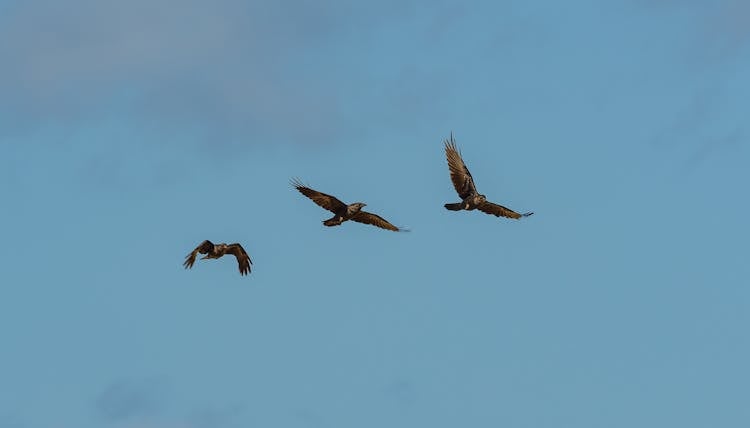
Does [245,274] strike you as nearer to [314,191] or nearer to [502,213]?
[314,191]

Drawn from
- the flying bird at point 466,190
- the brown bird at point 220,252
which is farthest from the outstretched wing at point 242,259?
the flying bird at point 466,190

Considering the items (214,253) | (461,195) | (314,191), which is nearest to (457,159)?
(461,195)

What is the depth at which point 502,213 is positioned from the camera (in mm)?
87562

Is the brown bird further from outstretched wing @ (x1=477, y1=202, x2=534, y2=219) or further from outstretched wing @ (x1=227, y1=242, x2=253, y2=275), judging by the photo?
outstretched wing @ (x1=477, y1=202, x2=534, y2=219)

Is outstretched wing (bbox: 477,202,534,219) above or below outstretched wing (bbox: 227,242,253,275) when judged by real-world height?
above

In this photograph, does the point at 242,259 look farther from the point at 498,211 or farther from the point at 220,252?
the point at 498,211

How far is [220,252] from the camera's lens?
3231 inches

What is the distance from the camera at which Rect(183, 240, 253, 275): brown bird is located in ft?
259

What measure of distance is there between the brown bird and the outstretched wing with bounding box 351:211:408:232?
18.8ft

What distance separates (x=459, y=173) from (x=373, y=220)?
16.2 ft

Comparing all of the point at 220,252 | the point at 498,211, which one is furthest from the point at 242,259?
the point at 498,211

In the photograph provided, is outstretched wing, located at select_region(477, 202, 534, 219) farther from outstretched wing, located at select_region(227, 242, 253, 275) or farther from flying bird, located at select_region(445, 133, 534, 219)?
outstretched wing, located at select_region(227, 242, 253, 275)

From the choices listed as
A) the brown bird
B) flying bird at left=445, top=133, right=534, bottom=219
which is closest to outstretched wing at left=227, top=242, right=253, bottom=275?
the brown bird

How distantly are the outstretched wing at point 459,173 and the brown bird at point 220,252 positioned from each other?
10996 mm
